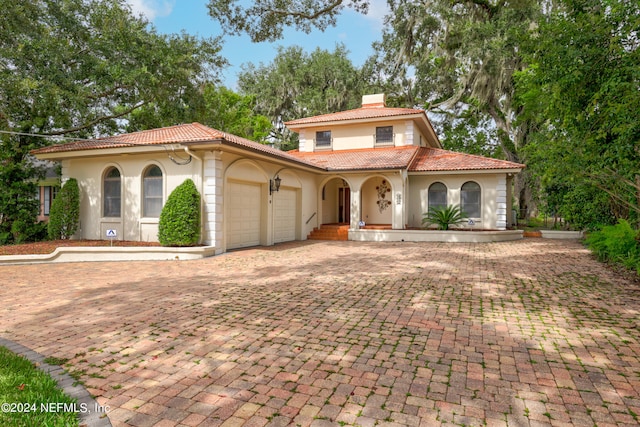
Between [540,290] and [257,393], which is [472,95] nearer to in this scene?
[540,290]

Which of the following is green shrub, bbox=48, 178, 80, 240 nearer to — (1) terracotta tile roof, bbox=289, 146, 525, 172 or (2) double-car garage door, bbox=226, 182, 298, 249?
(2) double-car garage door, bbox=226, 182, 298, 249

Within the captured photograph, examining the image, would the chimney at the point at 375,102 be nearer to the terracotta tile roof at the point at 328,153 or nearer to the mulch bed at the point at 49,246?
the terracotta tile roof at the point at 328,153

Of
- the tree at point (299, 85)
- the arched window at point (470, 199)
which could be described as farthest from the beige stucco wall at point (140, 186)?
the tree at point (299, 85)

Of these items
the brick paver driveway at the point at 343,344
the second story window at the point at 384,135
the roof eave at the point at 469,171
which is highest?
the second story window at the point at 384,135

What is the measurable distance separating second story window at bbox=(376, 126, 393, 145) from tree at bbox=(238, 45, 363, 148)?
10.0 metres

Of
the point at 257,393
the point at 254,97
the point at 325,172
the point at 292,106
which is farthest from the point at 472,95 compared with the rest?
the point at 257,393

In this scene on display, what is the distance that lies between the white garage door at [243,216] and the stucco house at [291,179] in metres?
0.04

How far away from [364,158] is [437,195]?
3.90 metres

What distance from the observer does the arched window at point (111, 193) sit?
12398 millimetres

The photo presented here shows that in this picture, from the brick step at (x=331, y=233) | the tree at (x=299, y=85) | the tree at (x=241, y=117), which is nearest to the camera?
the brick step at (x=331, y=233)

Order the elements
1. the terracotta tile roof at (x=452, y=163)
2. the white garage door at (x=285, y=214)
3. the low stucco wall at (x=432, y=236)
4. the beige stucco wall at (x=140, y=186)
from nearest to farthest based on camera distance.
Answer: the beige stucco wall at (x=140, y=186), the white garage door at (x=285, y=214), the low stucco wall at (x=432, y=236), the terracotta tile roof at (x=452, y=163)

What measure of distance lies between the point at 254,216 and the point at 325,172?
15.0 ft

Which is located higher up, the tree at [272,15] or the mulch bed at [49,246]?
the tree at [272,15]

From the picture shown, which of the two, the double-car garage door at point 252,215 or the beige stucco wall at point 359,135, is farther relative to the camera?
the beige stucco wall at point 359,135
